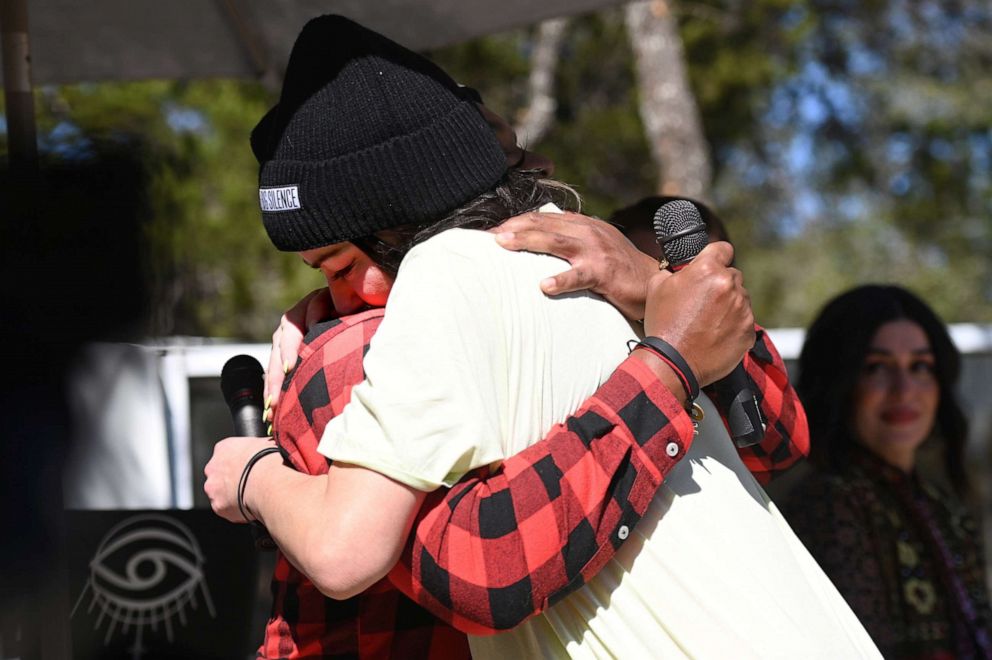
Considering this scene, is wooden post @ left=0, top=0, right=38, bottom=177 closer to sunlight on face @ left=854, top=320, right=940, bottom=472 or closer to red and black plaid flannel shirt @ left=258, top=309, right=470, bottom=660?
red and black plaid flannel shirt @ left=258, top=309, right=470, bottom=660

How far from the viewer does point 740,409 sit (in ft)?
5.01

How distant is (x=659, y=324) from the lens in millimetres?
1389

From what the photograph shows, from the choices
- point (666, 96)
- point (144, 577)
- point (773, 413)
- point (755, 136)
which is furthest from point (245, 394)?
point (755, 136)

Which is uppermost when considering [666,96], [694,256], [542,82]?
[542,82]

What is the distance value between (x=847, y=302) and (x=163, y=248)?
5.86m

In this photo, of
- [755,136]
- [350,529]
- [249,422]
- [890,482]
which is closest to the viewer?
[350,529]

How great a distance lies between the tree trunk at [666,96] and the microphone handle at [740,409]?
932 cm

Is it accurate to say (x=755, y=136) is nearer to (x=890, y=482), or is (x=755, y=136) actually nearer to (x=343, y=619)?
(x=890, y=482)

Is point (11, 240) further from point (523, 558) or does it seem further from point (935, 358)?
point (935, 358)

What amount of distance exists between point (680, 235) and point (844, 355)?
1991 millimetres

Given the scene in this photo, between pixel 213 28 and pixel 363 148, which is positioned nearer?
pixel 363 148

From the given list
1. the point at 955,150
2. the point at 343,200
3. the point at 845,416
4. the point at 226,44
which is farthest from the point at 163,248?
the point at 955,150

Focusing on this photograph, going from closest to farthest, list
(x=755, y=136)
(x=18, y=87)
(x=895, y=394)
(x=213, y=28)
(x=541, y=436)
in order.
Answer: (x=541, y=436), (x=18, y=87), (x=213, y=28), (x=895, y=394), (x=755, y=136)

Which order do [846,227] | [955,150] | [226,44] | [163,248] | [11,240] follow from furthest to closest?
1. [846,227]
2. [955,150]
3. [163,248]
4. [226,44]
5. [11,240]
